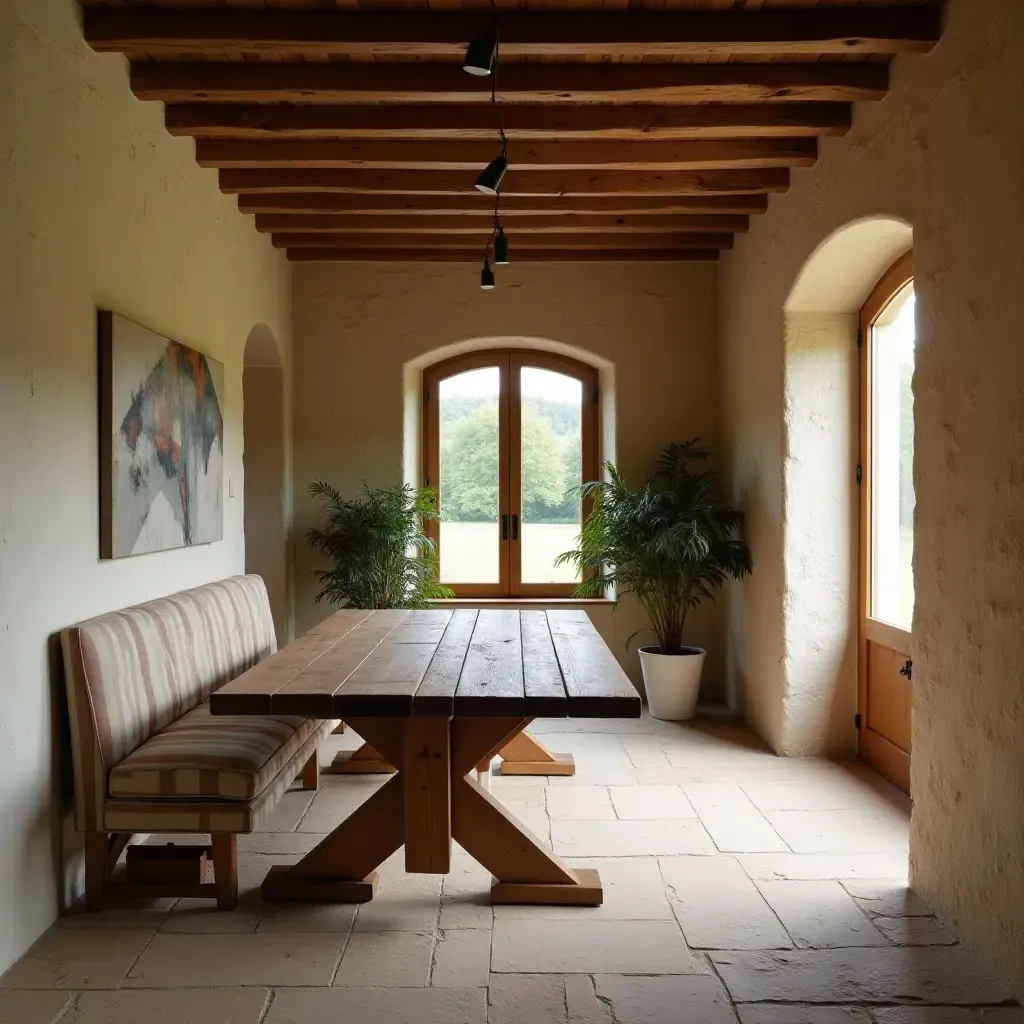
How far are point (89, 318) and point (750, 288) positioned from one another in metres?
3.57

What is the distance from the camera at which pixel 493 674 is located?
2889 millimetres

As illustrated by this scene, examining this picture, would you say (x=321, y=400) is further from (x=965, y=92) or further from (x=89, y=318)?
(x=965, y=92)

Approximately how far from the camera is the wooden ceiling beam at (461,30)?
3.11m

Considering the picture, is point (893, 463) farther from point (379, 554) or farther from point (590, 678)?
point (379, 554)

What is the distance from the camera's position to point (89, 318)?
10.4 feet

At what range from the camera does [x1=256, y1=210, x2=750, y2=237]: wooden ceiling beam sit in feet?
17.2

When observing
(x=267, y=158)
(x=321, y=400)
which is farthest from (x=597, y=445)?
(x=267, y=158)

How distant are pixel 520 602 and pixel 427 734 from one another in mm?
3410

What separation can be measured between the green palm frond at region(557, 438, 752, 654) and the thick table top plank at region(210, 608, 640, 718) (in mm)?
1440

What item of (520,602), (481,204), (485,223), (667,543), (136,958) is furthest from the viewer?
(520,602)

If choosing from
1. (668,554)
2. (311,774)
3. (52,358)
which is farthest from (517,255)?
(52,358)

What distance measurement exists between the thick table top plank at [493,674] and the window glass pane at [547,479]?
8.14 ft

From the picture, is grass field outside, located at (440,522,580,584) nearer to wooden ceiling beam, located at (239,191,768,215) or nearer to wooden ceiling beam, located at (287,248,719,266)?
wooden ceiling beam, located at (287,248,719,266)

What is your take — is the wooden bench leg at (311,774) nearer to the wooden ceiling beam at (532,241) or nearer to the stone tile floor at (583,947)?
the stone tile floor at (583,947)
